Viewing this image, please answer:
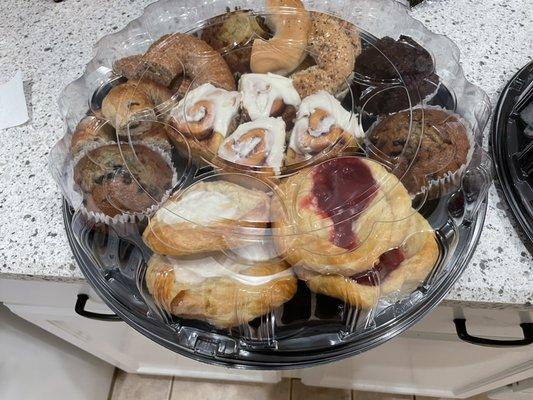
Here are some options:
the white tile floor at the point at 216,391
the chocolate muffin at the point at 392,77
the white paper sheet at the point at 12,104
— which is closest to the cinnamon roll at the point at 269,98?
the chocolate muffin at the point at 392,77

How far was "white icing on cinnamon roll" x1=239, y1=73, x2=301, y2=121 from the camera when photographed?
2.16 ft

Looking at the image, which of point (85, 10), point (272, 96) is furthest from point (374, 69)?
point (85, 10)

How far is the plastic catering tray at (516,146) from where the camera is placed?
2.27ft

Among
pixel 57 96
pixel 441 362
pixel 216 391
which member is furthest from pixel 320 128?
pixel 216 391

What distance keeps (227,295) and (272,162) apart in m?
0.17

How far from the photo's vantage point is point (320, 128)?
0.63 metres

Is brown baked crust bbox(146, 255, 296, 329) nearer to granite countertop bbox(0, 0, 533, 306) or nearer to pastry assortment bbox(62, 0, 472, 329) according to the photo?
pastry assortment bbox(62, 0, 472, 329)

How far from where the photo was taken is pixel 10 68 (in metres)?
0.93

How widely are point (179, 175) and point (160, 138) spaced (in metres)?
0.06

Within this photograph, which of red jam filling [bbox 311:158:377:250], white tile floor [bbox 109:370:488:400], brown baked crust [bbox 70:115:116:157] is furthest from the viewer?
white tile floor [bbox 109:370:488:400]

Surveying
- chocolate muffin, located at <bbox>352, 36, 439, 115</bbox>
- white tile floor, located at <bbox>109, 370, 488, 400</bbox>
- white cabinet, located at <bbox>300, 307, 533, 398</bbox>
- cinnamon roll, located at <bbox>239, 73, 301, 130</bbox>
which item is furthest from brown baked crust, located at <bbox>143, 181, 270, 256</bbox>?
white tile floor, located at <bbox>109, 370, 488, 400</bbox>

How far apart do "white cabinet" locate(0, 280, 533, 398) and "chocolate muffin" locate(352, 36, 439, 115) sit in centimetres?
32

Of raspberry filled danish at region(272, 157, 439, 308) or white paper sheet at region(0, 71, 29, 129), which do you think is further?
white paper sheet at region(0, 71, 29, 129)

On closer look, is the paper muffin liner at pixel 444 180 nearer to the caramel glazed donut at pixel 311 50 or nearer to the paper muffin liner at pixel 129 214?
the caramel glazed donut at pixel 311 50
